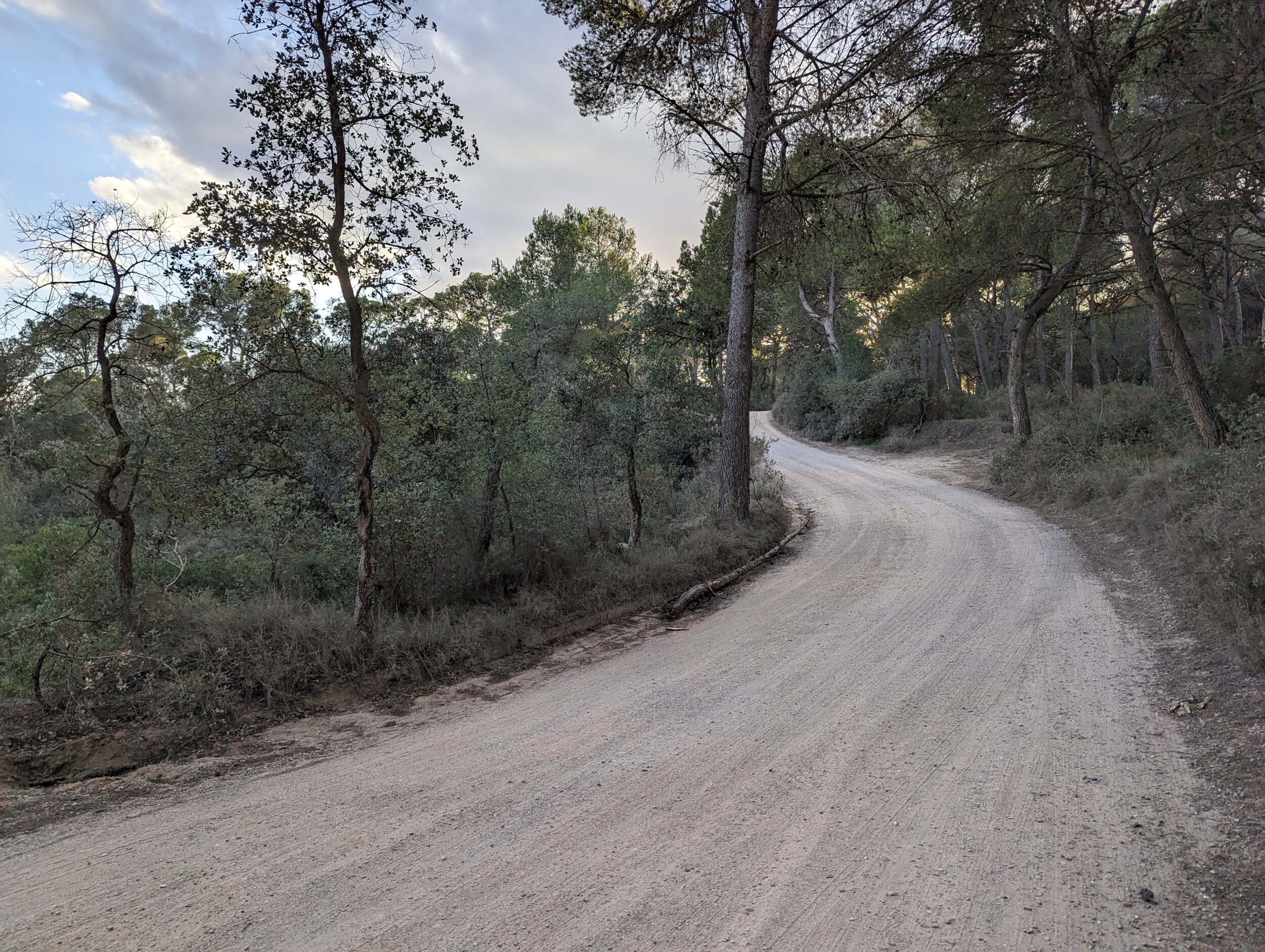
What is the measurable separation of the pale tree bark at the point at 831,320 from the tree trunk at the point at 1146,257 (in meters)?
18.6

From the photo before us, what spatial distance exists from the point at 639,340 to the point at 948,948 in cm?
1002

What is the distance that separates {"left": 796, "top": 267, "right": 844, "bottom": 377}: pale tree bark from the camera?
102 ft

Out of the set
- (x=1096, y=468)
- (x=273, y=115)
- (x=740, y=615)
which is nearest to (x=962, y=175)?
(x=1096, y=468)

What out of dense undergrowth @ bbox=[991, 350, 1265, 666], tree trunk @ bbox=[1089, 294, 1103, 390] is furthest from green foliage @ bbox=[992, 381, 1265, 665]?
tree trunk @ bbox=[1089, 294, 1103, 390]

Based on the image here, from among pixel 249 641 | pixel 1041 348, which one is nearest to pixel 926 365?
pixel 1041 348

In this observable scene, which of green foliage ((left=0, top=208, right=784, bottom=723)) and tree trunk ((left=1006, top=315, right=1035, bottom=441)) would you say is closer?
green foliage ((left=0, top=208, right=784, bottom=723))

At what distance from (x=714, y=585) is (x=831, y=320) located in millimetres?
26588

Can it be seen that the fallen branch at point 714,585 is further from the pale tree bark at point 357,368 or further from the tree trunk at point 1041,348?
the tree trunk at point 1041,348

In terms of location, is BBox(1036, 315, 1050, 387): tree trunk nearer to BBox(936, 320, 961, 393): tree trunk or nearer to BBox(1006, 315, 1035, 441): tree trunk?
BBox(936, 320, 961, 393): tree trunk

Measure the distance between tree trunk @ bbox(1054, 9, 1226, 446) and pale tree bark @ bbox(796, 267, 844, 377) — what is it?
18.6m

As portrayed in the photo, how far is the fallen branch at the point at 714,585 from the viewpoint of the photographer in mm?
7996

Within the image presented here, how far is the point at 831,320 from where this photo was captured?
3222 cm

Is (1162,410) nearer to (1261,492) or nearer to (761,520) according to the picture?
(1261,492)

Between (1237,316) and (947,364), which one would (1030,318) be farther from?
(947,364)
